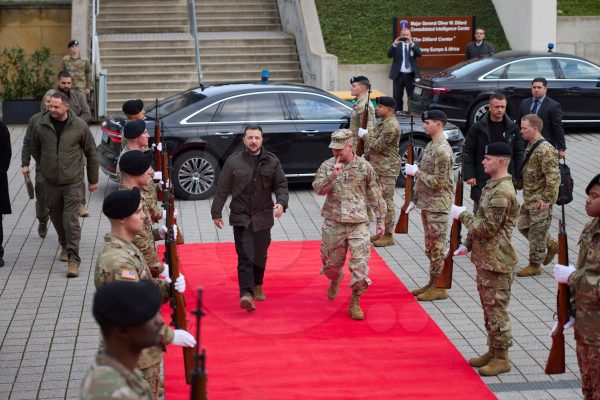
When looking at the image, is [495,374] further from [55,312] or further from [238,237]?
[55,312]

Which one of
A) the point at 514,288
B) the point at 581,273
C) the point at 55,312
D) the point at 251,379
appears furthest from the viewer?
the point at 514,288

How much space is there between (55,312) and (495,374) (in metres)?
4.58

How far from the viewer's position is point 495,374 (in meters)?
9.25

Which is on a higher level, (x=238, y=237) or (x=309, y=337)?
(x=238, y=237)

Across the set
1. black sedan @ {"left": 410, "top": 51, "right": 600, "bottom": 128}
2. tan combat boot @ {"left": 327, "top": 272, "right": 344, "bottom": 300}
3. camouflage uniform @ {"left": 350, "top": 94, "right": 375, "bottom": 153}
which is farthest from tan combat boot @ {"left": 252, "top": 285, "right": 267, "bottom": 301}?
black sedan @ {"left": 410, "top": 51, "right": 600, "bottom": 128}

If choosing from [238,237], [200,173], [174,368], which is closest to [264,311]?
[238,237]

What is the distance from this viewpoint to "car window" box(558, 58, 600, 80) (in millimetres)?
21734

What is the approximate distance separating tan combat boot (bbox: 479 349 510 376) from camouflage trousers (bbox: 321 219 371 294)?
1877mm

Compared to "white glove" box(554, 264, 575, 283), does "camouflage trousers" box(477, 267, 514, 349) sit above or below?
below

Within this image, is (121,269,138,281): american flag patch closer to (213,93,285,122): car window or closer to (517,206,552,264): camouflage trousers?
(517,206,552,264): camouflage trousers

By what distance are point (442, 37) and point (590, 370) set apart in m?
18.7

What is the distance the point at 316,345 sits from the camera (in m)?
10.1

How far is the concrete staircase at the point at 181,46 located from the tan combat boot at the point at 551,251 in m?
12.9

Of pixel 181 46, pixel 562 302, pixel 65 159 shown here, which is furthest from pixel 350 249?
pixel 181 46
